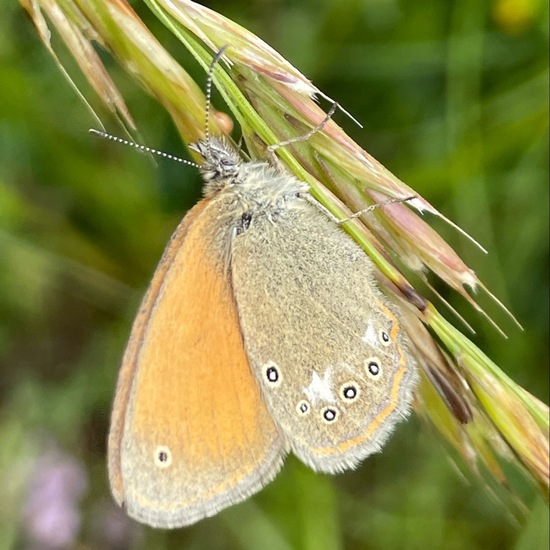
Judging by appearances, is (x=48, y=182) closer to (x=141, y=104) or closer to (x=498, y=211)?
(x=141, y=104)

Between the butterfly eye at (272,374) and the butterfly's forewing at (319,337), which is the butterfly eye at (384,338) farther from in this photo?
the butterfly eye at (272,374)

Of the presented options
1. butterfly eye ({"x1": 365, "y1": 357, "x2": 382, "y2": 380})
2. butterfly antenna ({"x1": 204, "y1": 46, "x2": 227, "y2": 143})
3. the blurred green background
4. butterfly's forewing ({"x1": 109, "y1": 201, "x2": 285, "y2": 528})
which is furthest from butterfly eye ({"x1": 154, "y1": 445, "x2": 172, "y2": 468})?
the blurred green background

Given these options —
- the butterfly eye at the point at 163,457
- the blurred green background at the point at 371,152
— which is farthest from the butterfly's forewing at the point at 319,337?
the blurred green background at the point at 371,152

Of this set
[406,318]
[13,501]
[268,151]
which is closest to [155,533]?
[13,501]

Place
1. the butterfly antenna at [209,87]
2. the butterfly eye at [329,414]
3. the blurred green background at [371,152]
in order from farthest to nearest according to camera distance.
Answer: the blurred green background at [371,152], the butterfly eye at [329,414], the butterfly antenna at [209,87]

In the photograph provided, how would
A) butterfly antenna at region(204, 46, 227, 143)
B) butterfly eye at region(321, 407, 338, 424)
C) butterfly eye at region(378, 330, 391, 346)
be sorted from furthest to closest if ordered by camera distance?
butterfly eye at region(321, 407, 338, 424) → butterfly eye at region(378, 330, 391, 346) → butterfly antenna at region(204, 46, 227, 143)

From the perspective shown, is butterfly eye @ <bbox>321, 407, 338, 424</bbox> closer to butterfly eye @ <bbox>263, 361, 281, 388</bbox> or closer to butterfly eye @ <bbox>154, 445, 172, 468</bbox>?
butterfly eye @ <bbox>263, 361, 281, 388</bbox>
